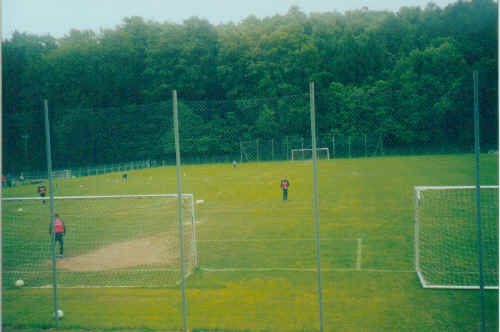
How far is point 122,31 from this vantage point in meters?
52.9

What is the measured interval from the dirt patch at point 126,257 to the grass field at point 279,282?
709 millimetres

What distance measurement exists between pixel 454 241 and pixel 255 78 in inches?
1433

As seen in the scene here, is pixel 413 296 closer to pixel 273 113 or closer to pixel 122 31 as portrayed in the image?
pixel 273 113

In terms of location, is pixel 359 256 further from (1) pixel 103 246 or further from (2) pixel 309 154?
(2) pixel 309 154

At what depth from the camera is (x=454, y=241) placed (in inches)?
469

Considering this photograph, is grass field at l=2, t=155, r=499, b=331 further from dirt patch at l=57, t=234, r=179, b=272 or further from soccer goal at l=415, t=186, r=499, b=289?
dirt patch at l=57, t=234, r=179, b=272

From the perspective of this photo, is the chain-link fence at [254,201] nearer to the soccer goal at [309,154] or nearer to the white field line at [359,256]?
the white field line at [359,256]

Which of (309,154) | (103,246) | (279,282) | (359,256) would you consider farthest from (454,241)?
(309,154)

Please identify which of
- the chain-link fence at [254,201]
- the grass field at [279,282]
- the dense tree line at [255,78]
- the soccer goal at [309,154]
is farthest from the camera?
the soccer goal at [309,154]

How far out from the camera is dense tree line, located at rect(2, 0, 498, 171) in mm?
34344

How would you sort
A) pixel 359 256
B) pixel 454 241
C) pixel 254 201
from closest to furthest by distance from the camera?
1. pixel 359 256
2. pixel 454 241
3. pixel 254 201

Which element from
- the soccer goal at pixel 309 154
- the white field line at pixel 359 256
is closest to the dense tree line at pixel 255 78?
the soccer goal at pixel 309 154

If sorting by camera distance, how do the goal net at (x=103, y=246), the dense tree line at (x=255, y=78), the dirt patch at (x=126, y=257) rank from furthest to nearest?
the dense tree line at (x=255, y=78)
the dirt patch at (x=126, y=257)
the goal net at (x=103, y=246)

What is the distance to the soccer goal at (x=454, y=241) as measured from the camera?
905 centimetres
